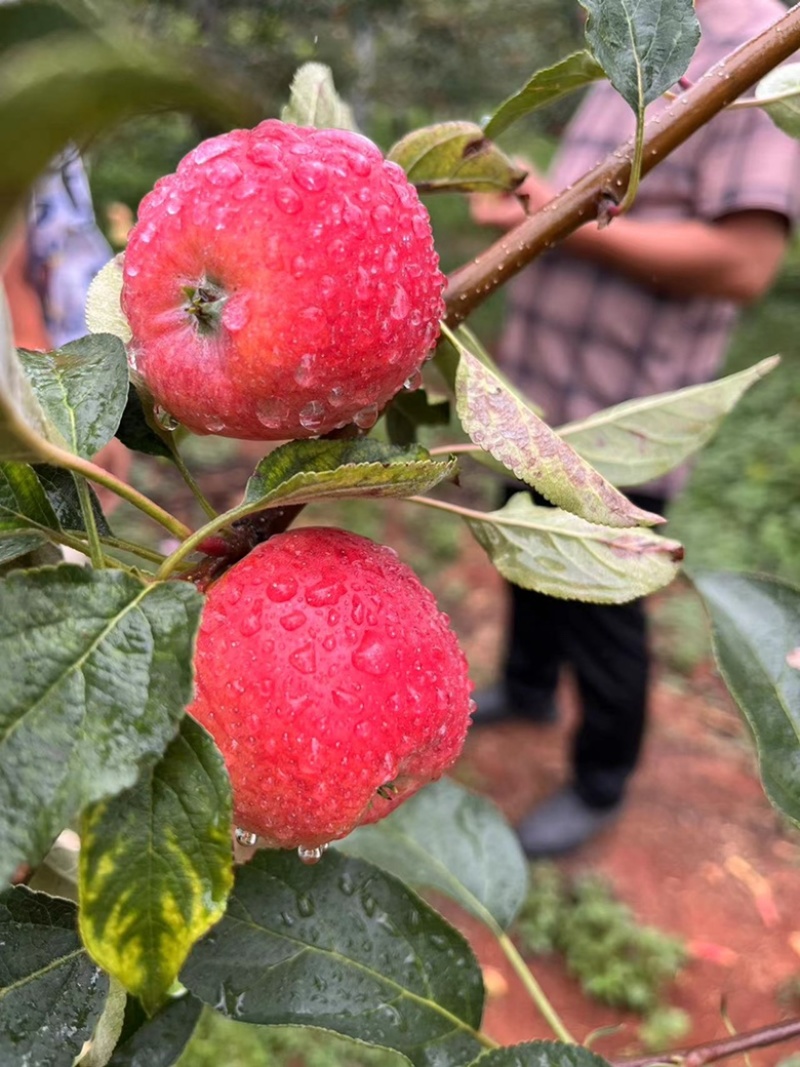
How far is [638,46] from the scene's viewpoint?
1.45 ft

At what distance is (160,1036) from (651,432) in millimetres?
437

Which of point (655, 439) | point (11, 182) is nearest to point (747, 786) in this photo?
point (655, 439)

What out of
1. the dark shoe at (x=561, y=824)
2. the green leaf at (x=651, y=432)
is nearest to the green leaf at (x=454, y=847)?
the green leaf at (x=651, y=432)

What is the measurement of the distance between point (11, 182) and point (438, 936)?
1.54 ft

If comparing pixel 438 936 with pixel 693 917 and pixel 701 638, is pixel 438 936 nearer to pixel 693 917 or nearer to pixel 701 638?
pixel 693 917

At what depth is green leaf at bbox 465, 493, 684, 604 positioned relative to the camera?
0.46 meters

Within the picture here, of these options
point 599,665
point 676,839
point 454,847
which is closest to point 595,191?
point 454,847

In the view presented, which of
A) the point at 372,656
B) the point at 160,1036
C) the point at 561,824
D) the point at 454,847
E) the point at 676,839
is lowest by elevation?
the point at 676,839

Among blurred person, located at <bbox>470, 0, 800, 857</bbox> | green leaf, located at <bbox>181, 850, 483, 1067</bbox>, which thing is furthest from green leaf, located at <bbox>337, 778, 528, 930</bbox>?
blurred person, located at <bbox>470, 0, 800, 857</bbox>

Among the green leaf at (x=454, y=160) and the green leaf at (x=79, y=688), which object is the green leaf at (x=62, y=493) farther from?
the green leaf at (x=454, y=160)

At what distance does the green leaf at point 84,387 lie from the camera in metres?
0.36

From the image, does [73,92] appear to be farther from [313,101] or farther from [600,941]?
[600,941]

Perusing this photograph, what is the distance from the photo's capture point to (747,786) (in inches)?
94.5

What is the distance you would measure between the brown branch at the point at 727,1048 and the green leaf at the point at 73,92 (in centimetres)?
51
